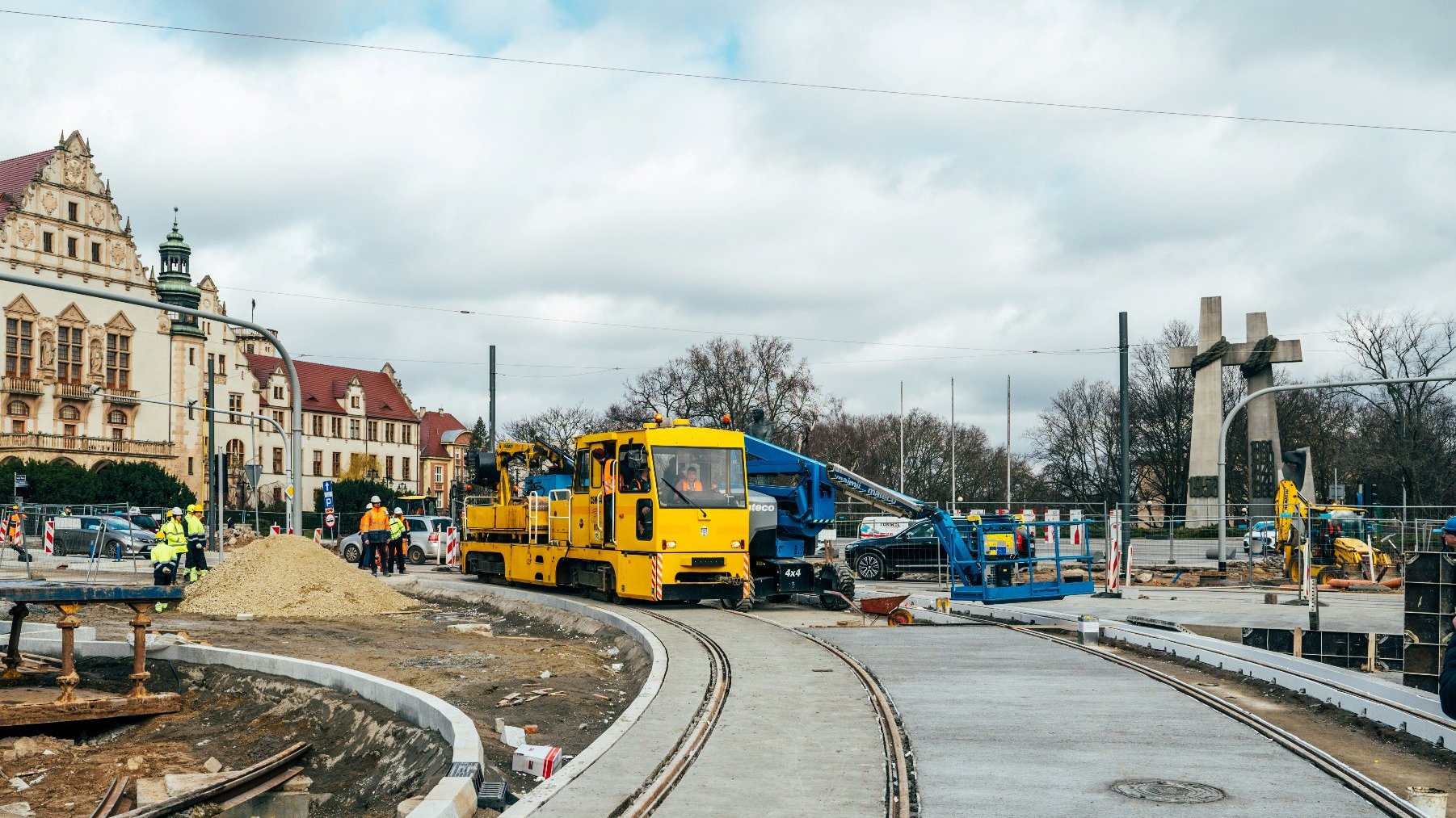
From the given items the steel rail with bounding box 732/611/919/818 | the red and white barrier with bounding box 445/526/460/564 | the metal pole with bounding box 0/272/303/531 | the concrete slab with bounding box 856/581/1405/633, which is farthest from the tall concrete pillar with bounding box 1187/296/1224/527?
the steel rail with bounding box 732/611/919/818

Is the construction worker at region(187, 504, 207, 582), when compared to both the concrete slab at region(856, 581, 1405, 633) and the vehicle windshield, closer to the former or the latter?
the vehicle windshield

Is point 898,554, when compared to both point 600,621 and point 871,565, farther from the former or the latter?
point 600,621

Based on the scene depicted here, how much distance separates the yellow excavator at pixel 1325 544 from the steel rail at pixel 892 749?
1922cm

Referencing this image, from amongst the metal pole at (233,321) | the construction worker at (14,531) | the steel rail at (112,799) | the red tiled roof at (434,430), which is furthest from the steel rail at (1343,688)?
the red tiled roof at (434,430)

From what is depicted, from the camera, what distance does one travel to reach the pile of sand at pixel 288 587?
73.4ft

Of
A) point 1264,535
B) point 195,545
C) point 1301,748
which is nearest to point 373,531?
point 195,545

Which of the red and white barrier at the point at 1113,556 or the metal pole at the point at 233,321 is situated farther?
the red and white barrier at the point at 1113,556

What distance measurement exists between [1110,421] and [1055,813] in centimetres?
7402

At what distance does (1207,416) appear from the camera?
46.7 metres

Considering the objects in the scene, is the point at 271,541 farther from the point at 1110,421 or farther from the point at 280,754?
the point at 1110,421

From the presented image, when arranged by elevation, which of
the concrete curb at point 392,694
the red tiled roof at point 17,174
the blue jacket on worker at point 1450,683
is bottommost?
the concrete curb at point 392,694

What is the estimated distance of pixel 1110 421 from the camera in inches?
3076

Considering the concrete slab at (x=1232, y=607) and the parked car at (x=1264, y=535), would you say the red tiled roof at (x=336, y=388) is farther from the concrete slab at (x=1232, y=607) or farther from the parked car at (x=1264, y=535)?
the concrete slab at (x=1232, y=607)

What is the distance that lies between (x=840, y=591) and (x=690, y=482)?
11.0 feet
